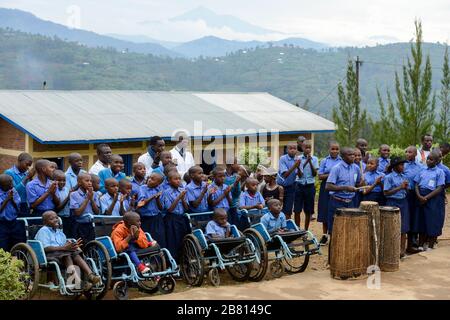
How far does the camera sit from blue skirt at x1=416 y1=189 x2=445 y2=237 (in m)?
10.2

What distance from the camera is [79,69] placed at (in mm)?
64875

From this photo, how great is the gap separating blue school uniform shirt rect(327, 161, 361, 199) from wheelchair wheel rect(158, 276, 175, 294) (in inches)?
112

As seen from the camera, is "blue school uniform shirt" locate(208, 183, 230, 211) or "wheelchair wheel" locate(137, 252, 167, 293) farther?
"blue school uniform shirt" locate(208, 183, 230, 211)

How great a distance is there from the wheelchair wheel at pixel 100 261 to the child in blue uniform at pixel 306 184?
4797 mm

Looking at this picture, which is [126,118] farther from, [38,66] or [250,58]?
[250,58]

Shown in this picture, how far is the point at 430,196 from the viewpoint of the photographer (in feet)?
33.2

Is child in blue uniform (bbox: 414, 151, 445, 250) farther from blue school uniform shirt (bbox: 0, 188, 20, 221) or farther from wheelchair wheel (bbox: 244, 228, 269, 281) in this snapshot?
blue school uniform shirt (bbox: 0, 188, 20, 221)

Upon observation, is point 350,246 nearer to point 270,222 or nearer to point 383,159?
point 270,222

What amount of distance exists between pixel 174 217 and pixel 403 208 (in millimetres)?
3420

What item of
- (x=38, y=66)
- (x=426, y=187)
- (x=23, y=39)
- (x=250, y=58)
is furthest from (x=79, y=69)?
(x=426, y=187)

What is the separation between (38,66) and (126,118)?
175 ft

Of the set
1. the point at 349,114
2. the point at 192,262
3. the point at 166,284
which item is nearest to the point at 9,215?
the point at 166,284

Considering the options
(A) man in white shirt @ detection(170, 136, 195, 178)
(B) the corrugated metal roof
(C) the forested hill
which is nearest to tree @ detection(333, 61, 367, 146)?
(B) the corrugated metal roof

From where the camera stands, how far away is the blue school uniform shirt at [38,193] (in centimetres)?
806
